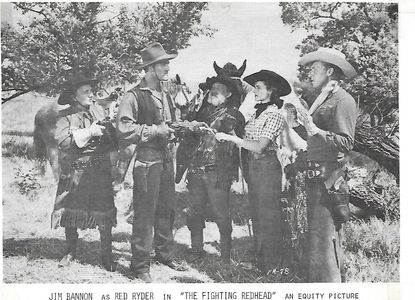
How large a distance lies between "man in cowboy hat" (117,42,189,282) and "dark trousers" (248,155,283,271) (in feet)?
2.52

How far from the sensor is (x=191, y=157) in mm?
6199

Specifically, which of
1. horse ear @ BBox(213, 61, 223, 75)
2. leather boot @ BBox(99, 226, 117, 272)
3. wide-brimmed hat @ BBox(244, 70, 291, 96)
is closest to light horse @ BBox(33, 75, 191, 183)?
horse ear @ BBox(213, 61, 223, 75)

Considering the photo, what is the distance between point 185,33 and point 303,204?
6.73 feet

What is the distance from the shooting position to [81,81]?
6.25 m

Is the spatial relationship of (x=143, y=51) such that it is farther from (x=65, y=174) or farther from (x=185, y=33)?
(x=65, y=174)

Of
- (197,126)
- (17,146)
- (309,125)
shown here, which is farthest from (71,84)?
(309,125)

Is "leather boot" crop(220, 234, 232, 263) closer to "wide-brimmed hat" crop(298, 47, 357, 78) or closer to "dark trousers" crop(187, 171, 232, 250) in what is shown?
"dark trousers" crop(187, 171, 232, 250)

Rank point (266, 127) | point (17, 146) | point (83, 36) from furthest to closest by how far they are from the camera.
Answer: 1. point (83, 36)
2. point (17, 146)
3. point (266, 127)

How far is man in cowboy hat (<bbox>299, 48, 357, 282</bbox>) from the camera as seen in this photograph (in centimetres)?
611

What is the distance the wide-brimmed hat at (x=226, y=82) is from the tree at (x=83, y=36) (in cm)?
46

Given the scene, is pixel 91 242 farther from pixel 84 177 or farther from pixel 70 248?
pixel 84 177

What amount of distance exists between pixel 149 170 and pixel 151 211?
0.39 metres

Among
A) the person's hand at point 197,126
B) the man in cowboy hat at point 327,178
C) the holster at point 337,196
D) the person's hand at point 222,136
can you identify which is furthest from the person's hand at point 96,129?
the holster at point 337,196

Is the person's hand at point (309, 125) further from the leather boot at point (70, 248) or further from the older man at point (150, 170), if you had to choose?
the leather boot at point (70, 248)
